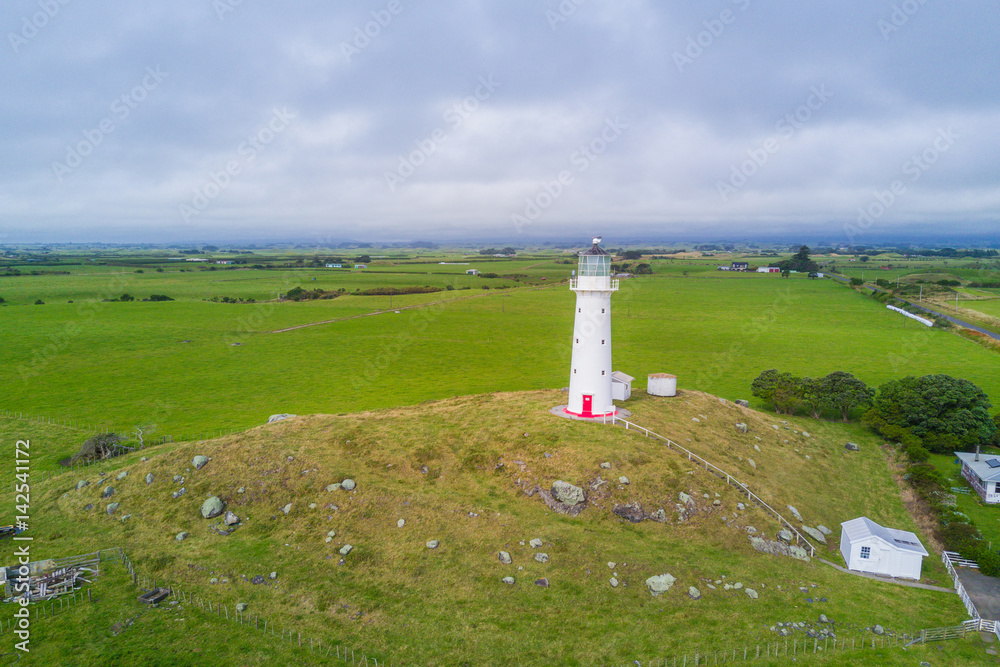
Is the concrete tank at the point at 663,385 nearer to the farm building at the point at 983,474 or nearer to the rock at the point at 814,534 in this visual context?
the rock at the point at 814,534

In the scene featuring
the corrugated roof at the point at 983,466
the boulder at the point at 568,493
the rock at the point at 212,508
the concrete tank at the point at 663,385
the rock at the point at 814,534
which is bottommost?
the rock at the point at 814,534

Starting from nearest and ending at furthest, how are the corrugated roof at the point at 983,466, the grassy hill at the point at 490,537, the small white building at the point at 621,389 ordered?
the grassy hill at the point at 490,537 → the corrugated roof at the point at 983,466 → the small white building at the point at 621,389

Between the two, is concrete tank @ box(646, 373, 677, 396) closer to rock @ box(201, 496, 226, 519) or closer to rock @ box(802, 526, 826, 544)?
rock @ box(802, 526, 826, 544)

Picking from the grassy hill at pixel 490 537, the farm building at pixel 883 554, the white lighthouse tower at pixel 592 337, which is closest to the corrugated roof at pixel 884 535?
the farm building at pixel 883 554

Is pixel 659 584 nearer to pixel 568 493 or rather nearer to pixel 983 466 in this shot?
pixel 568 493

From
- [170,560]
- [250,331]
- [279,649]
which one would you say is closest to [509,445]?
[279,649]

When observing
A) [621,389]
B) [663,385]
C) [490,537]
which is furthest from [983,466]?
[490,537]

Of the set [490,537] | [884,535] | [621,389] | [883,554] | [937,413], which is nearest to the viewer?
[883,554]
